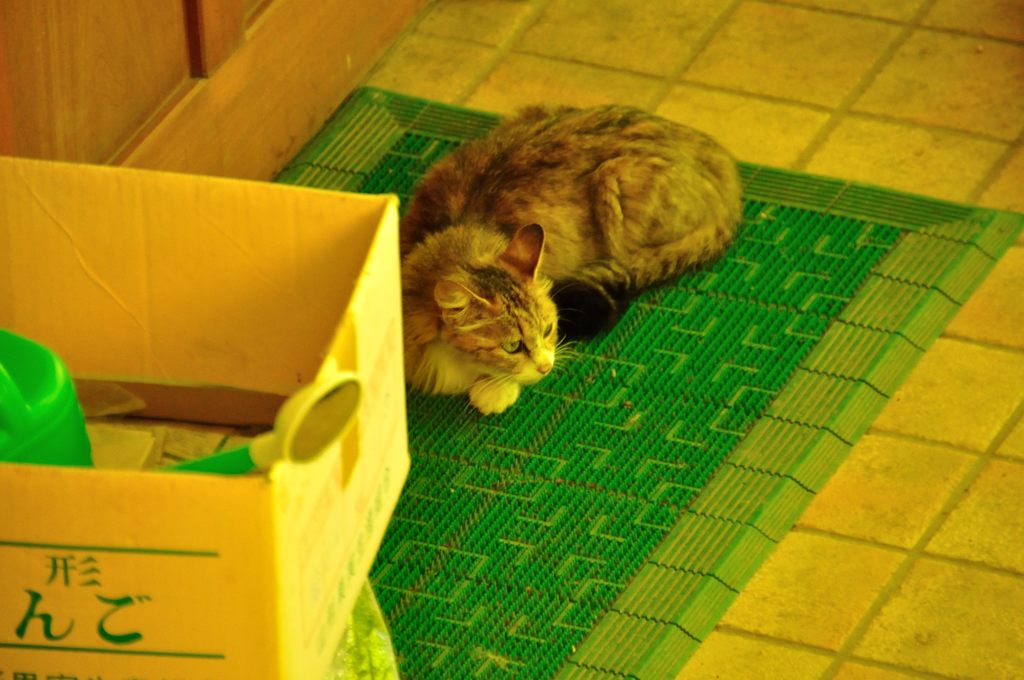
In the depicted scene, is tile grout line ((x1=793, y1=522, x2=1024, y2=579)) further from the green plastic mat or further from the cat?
the cat

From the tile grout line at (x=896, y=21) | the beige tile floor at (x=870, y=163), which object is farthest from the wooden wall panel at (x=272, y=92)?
the tile grout line at (x=896, y=21)

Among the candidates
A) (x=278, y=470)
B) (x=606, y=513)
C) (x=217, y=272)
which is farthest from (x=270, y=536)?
(x=606, y=513)

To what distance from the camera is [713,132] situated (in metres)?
3.17

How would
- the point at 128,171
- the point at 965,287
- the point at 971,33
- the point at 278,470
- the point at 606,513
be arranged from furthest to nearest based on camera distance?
the point at 971,33, the point at 965,287, the point at 606,513, the point at 128,171, the point at 278,470

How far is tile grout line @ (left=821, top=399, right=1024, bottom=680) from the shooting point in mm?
2158

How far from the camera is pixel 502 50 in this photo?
3.41 metres

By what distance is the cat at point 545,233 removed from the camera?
8.05 ft

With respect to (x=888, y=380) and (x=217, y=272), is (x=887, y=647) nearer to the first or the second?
(x=888, y=380)

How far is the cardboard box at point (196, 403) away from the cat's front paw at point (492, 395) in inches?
26.6

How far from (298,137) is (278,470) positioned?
1.92 m

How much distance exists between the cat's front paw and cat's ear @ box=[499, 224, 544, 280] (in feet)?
0.66

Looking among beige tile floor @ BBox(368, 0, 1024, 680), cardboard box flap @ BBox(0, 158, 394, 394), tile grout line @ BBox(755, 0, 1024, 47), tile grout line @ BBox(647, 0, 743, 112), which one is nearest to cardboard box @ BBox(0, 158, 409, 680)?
cardboard box flap @ BBox(0, 158, 394, 394)

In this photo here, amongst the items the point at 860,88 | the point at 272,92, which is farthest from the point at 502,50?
the point at 860,88

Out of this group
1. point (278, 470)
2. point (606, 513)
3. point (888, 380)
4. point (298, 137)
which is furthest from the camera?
point (298, 137)
